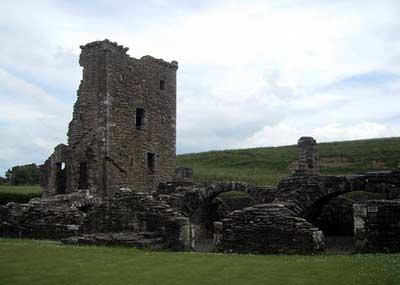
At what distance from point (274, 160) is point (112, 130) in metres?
19.7

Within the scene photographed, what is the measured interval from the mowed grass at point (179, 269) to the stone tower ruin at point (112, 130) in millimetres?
14890

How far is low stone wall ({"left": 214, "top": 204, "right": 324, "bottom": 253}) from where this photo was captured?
1720cm

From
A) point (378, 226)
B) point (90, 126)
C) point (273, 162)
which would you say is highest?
point (90, 126)

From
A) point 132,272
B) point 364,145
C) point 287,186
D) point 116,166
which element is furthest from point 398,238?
point 364,145

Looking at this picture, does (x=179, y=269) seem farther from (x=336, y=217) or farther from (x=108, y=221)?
A: (x=336, y=217)

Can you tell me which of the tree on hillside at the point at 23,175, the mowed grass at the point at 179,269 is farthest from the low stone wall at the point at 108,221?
the tree on hillside at the point at 23,175

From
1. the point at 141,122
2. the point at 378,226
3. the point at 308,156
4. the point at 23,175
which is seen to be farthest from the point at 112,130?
the point at 23,175

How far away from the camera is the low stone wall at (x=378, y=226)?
53.4 ft

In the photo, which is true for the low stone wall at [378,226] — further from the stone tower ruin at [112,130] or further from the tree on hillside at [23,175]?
the tree on hillside at [23,175]

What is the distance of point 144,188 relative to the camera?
32.6 meters

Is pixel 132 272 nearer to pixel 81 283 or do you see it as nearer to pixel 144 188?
pixel 81 283

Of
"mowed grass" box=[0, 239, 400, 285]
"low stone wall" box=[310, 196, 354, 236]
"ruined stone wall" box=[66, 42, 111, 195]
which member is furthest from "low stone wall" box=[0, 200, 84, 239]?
"low stone wall" box=[310, 196, 354, 236]

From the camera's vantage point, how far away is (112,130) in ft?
99.0

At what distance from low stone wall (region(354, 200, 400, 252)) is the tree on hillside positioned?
47729 millimetres
